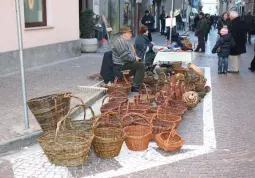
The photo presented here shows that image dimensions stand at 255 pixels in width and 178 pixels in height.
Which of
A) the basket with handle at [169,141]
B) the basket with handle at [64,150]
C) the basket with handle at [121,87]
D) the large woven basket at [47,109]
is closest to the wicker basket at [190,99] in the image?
the basket with handle at [121,87]

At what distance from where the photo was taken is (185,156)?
474 cm

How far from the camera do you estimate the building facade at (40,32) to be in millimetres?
8812

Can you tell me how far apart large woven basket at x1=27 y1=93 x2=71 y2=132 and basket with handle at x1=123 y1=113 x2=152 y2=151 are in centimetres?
101

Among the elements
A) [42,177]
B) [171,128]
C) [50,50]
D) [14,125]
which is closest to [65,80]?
[50,50]

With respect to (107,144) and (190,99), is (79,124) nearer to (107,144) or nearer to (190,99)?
(107,144)

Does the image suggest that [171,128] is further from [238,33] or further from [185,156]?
[238,33]

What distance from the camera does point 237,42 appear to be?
37.0ft

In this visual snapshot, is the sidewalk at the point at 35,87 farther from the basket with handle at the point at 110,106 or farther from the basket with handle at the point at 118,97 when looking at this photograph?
the basket with handle at the point at 110,106

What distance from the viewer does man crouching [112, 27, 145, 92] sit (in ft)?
25.6

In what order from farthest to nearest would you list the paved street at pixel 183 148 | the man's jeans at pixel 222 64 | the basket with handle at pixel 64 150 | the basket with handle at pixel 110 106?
the man's jeans at pixel 222 64
the basket with handle at pixel 110 106
the paved street at pixel 183 148
the basket with handle at pixel 64 150

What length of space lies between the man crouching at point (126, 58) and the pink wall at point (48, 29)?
2.90 metres

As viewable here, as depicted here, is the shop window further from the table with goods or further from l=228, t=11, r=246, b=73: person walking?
l=228, t=11, r=246, b=73: person walking

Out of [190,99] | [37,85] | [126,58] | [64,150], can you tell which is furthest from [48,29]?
[64,150]

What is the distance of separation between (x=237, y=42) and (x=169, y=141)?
24.4ft
